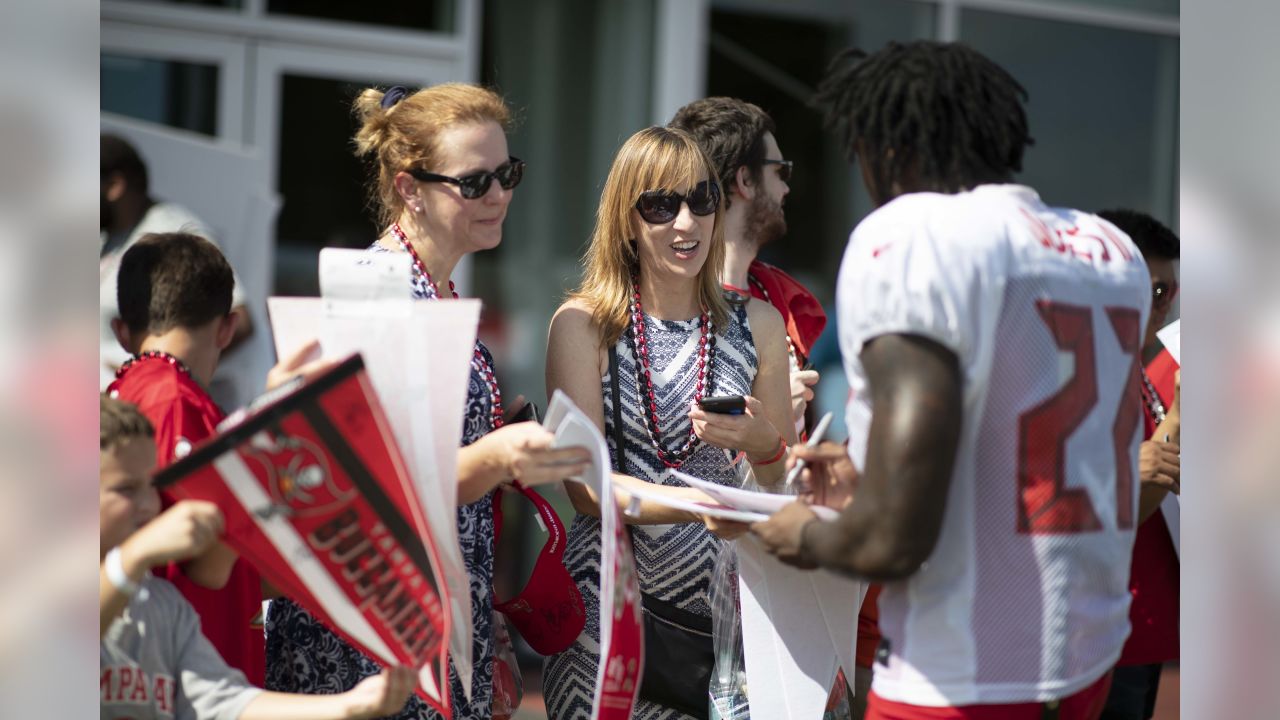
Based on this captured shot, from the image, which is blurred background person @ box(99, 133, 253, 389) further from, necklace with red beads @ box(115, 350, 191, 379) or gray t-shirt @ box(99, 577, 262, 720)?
gray t-shirt @ box(99, 577, 262, 720)

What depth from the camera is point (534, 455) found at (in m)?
2.54

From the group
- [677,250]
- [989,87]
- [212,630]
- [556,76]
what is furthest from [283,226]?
[989,87]

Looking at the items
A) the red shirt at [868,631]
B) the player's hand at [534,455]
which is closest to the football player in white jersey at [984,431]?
the player's hand at [534,455]

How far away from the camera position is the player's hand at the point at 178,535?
7.38 feet

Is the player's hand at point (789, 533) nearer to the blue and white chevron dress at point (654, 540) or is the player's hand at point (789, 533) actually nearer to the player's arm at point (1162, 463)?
the blue and white chevron dress at point (654, 540)

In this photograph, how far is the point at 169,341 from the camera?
2.96m

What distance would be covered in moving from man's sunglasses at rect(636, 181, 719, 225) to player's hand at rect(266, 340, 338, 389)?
1.12 m

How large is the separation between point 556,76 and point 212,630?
18.0 feet

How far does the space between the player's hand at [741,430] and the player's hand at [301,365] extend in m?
1.01

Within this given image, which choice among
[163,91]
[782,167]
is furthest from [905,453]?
[163,91]

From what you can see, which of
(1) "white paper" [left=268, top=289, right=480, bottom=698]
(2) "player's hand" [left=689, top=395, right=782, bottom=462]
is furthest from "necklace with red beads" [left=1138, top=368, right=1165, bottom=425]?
(1) "white paper" [left=268, top=289, right=480, bottom=698]
